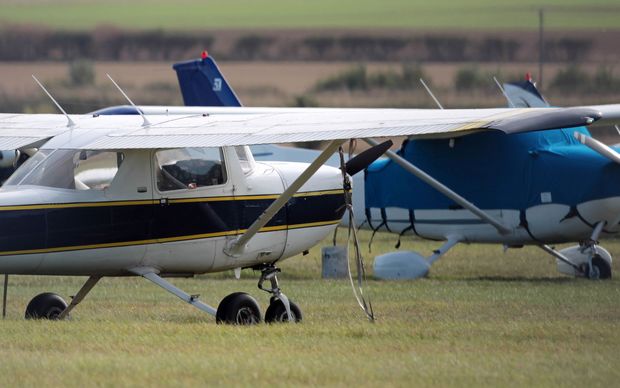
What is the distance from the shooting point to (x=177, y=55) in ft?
108

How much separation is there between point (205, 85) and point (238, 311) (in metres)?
12.3

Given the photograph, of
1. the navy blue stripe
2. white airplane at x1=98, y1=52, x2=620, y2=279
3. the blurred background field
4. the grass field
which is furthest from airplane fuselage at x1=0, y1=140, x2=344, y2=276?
the blurred background field

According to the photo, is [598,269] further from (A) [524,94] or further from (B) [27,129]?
(B) [27,129]

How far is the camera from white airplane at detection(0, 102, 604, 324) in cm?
1066

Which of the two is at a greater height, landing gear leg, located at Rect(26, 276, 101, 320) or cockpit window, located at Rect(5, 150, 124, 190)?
cockpit window, located at Rect(5, 150, 124, 190)

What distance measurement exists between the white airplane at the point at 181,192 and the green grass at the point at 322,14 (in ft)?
66.1

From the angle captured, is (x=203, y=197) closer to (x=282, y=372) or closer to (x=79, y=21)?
(x=282, y=372)

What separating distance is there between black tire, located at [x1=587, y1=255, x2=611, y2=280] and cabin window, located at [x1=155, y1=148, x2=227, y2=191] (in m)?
7.28

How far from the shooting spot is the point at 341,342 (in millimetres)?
9836

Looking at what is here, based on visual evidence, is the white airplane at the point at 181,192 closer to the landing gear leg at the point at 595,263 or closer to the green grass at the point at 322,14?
the landing gear leg at the point at 595,263

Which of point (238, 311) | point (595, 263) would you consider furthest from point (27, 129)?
point (595, 263)

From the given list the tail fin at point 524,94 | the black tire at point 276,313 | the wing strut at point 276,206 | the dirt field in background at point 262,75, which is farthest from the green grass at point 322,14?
the wing strut at point 276,206

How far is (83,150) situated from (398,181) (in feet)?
27.0

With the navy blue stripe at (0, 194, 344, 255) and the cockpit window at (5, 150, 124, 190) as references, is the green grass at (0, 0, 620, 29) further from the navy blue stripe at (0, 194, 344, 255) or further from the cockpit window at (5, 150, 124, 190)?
the cockpit window at (5, 150, 124, 190)
